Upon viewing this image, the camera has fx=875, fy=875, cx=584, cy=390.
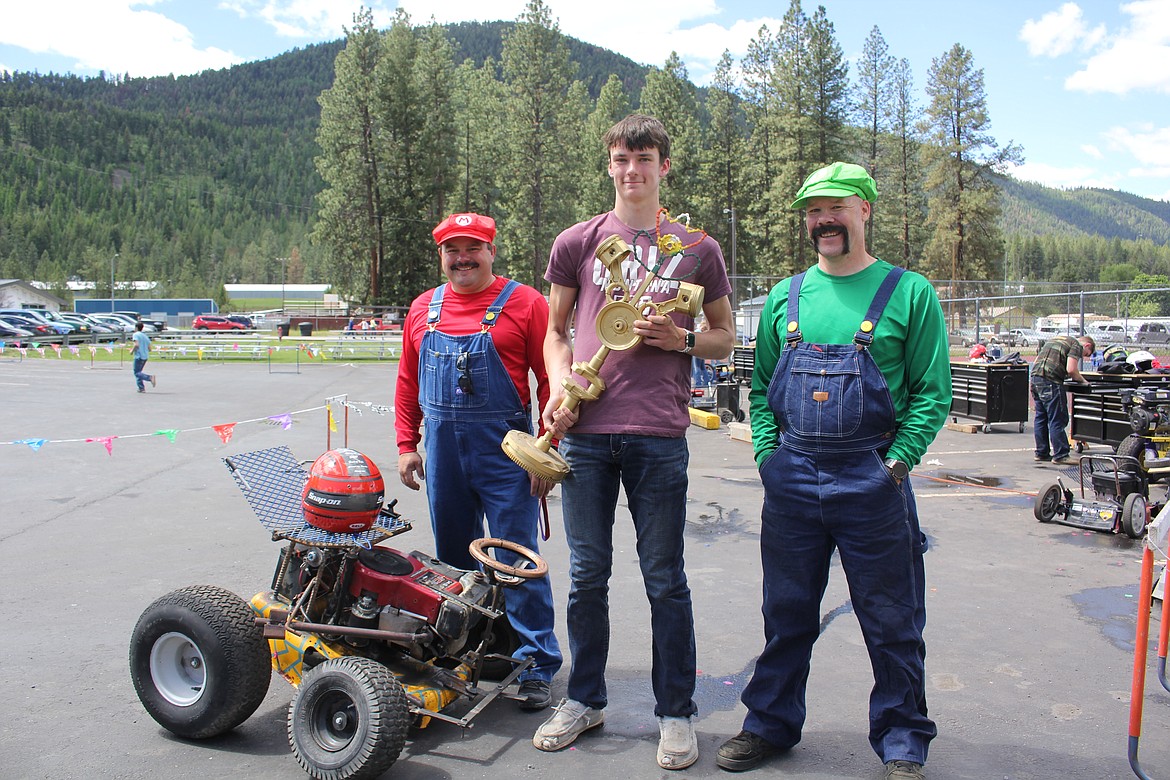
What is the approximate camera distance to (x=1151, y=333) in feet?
105

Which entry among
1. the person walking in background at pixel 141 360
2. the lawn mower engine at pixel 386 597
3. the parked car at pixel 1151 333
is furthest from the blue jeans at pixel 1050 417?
the parked car at pixel 1151 333

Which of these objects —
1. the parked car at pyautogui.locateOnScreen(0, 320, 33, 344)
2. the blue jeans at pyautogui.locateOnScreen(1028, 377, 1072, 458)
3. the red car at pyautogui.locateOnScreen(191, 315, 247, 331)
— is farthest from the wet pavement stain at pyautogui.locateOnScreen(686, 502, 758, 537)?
the red car at pyautogui.locateOnScreen(191, 315, 247, 331)

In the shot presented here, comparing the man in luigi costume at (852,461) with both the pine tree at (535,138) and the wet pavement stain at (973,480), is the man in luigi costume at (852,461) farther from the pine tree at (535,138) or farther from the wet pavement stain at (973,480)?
the pine tree at (535,138)

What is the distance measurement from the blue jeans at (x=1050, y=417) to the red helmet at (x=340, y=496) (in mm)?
10559

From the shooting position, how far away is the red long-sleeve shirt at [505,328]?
396cm

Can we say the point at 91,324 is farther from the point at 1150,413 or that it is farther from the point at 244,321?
the point at 1150,413

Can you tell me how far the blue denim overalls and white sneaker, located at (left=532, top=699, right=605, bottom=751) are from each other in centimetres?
41

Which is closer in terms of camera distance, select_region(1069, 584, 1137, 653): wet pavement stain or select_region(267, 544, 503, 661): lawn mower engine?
select_region(267, 544, 503, 661): lawn mower engine

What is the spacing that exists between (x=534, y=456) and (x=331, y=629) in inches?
43.1

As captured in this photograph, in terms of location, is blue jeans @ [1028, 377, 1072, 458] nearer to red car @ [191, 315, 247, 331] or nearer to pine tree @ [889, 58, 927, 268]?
pine tree @ [889, 58, 927, 268]

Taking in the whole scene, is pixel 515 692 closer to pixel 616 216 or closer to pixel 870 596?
pixel 870 596

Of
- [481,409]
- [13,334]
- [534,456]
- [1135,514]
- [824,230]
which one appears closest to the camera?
[534,456]

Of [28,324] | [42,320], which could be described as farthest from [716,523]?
[42,320]

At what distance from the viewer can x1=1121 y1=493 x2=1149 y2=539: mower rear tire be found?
289 inches
